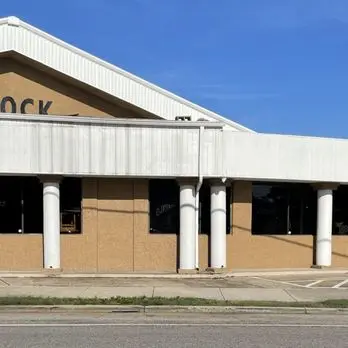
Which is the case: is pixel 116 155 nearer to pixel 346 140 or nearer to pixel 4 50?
pixel 4 50

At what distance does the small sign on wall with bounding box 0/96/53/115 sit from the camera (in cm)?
1510

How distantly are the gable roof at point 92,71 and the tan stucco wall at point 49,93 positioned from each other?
606mm

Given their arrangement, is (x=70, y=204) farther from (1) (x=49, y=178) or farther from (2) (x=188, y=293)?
(2) (x=188, y=293)

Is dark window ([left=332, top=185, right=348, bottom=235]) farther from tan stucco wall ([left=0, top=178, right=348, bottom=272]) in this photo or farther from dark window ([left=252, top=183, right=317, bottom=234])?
tan stucco wall ([left=0, top=178, right=348, bottom=272])

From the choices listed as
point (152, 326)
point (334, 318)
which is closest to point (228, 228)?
point (334, 318)

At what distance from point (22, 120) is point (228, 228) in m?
6.86

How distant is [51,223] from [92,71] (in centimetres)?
454

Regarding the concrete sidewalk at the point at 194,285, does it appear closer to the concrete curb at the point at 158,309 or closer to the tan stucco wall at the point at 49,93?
the concrete curb at the point at 158,309

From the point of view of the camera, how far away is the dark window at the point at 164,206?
15477 mm

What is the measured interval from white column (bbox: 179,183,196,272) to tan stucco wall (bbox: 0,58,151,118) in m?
3.10

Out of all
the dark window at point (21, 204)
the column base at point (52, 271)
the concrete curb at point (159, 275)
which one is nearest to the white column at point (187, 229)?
the concrete curb at point (159, 275)

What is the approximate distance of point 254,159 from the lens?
1520 centimetres

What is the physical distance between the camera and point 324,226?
16.2 m

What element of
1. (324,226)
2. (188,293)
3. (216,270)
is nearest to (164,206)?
(216,270)
